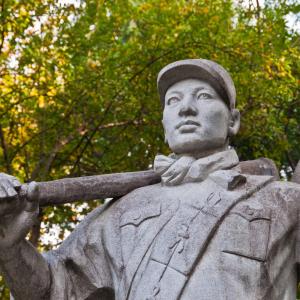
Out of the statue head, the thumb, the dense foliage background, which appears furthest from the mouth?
the dense foliage background

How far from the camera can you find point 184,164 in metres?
6.57

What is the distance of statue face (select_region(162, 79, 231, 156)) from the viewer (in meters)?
6.61

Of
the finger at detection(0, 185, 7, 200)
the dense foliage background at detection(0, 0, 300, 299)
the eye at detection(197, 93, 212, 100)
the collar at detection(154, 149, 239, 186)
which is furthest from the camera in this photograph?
the dense foliage background at detection(0, 0, 300, 299)

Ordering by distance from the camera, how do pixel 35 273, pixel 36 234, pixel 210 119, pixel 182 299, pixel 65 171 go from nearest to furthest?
pixel 182 299, pixel 35 273, pixel 210 119, pixel 36 234, pixel 65 171

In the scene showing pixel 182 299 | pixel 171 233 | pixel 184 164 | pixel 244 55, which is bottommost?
pixel 182 299

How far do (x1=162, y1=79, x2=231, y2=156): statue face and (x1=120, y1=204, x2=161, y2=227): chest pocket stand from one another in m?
0.49

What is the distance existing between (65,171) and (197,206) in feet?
25.5

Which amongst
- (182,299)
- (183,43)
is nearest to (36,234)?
(183,43)

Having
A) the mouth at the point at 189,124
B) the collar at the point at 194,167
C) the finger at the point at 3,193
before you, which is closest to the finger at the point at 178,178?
the collar at the point at 194,167

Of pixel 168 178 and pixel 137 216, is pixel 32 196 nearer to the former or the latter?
pixel 137 216

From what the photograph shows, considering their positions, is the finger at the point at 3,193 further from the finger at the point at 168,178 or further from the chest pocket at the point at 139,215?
the finger at the point at 168,178

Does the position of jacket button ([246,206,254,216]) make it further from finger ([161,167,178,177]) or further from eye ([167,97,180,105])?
eye ([167,97,180,105])

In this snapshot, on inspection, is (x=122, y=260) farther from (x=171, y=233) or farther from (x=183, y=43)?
(x=183, y=43)

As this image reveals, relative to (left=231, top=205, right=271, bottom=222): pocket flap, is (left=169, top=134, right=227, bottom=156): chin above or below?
above
